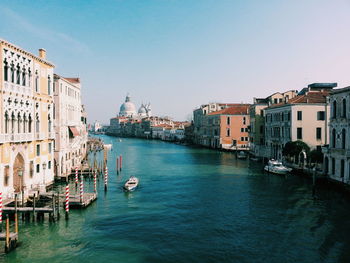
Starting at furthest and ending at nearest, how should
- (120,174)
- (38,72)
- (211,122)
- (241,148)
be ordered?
(211,122) < (241,148) < (120,174) < (38,72)

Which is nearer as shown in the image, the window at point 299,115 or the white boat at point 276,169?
the white boat at point 276,169

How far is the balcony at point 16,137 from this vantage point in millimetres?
18455

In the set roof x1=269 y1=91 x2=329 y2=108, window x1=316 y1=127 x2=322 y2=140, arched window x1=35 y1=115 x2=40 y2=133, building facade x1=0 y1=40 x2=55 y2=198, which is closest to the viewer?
building facade x1=0 y1=40 x2=55 y2=198

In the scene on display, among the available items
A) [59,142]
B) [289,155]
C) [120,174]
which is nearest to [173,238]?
[59,142]

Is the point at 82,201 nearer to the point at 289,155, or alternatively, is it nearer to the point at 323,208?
the point at 323,208

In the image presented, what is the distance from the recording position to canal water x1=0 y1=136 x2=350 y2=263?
13.5m

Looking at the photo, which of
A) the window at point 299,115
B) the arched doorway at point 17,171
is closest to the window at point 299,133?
the window at point 299,115

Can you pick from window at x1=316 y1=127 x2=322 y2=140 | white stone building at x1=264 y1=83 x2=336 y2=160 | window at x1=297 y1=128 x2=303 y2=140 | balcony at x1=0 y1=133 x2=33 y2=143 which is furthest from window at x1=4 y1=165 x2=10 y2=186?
window at x1=316 y1=127 x2=322 y2=140

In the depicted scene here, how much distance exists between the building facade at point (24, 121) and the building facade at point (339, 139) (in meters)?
21.4

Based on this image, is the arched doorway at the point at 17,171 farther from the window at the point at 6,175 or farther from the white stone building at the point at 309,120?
the white stone building at the point at 309,120

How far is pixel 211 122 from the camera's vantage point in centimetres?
7481

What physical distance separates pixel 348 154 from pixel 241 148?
3991 centimetres

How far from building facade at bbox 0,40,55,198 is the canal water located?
13.8ft

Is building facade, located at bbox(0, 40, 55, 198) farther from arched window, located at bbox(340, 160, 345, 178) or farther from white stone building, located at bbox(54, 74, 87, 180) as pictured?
arched window, located at bbox(340, 160, 345, 178)
